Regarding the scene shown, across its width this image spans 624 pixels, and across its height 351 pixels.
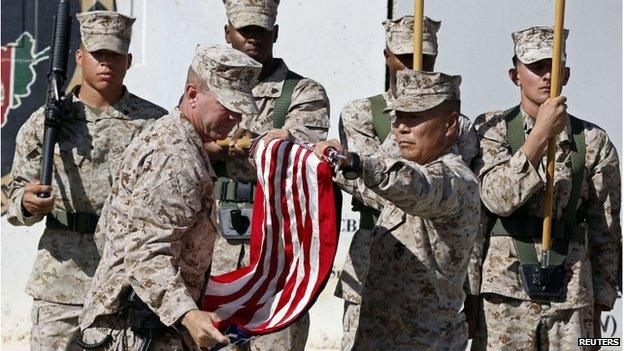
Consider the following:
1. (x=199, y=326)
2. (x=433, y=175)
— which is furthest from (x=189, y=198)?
(x=433, y=175)

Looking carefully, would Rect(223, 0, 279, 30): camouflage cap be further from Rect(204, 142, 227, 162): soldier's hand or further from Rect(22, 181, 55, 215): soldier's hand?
Rect(22, 181, 55, 215): soldier's hand

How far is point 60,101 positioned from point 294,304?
227 cm

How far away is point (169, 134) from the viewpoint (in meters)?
5.30

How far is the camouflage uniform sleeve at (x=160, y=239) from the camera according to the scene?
512 centimetres

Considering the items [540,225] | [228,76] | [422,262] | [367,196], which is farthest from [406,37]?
[228,76]

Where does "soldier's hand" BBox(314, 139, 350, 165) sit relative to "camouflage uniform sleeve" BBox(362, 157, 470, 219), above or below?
above

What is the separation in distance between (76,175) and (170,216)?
7.32ft

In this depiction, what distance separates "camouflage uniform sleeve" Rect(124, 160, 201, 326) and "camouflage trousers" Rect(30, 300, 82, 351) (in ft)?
6.87

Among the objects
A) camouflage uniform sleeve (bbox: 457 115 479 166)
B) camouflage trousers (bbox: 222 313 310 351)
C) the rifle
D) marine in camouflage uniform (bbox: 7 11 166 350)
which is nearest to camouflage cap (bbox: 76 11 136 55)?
marine in camouflage uniform (bbox: 7 11 166 350)

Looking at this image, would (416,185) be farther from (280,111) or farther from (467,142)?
(280,111)

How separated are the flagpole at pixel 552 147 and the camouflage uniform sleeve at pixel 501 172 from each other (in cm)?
7

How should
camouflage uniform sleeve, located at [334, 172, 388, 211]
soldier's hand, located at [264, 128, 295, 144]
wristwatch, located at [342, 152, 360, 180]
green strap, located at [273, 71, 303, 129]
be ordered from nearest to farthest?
1. wristwatch, located at [342, 152, 360, 180]
2. soldier's hand, located at [264, 128, 295, 144]
3. camouflage uniform sleeve, located at [334, 172, 388, 211]
4. green strap, located at [273, 71, 303, 129]

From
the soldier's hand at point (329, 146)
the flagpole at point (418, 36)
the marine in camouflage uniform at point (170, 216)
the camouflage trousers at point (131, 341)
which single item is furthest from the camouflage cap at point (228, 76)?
the flagpole at point (418, 36)

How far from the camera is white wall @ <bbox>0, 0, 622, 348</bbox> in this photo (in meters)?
9.35
